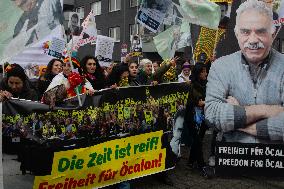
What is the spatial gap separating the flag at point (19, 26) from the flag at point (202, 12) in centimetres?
119

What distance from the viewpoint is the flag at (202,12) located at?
3395 mm

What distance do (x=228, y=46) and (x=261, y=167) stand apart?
822 mm

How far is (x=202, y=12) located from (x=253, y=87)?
1.10 metres

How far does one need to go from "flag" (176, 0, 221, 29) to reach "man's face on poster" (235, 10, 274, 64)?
2.63ft

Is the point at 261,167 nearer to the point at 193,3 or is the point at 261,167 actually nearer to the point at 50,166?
the point at 193,3

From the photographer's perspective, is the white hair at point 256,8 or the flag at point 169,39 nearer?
the white hair at point 256,8

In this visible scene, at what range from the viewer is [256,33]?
2.54 m

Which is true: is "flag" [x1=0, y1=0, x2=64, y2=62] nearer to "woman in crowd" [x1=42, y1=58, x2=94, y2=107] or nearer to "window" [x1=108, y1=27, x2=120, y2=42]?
"woman in crowd" [x1=42, y1=58, x2=94, y2=107]

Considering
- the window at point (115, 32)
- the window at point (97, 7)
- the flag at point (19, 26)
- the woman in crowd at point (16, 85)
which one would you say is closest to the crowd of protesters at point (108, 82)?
the woman in crowd at point (16, 85)

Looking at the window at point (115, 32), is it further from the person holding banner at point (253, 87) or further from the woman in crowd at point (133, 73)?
the person holding banner at point (253, 87)

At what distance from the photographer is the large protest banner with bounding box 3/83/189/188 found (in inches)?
173

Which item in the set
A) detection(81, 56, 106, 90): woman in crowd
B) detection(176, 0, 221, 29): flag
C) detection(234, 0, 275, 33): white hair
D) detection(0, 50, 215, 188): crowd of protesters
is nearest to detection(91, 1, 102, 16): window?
detection(0, 50, 215, 188): crowd of protesters

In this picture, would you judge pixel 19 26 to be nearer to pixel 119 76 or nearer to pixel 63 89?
pixel 63 89

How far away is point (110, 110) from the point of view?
185 inches
